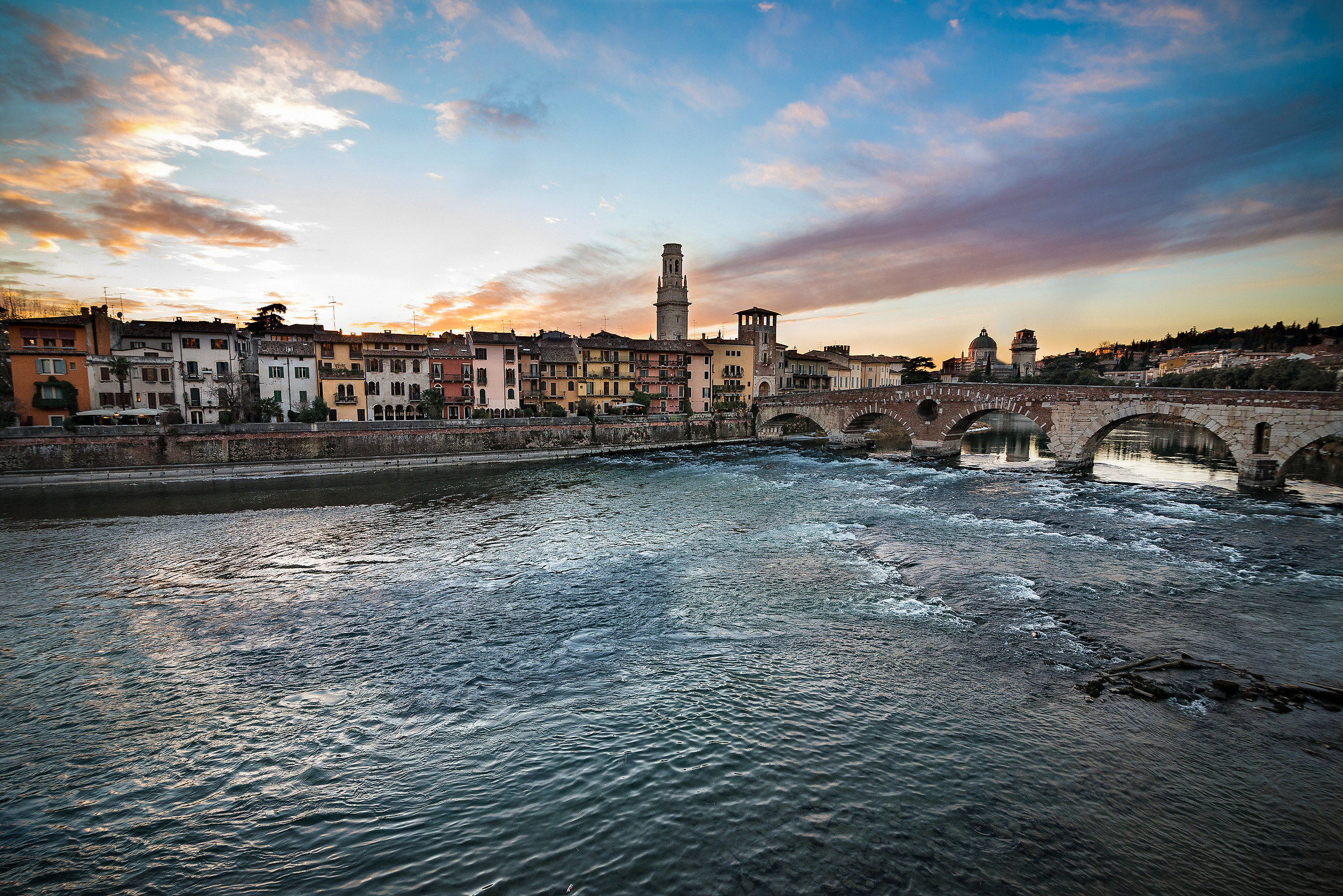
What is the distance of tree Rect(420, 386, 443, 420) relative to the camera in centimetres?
5375

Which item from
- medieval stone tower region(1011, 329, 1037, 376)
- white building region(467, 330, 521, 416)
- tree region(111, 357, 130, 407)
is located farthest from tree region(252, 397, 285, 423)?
medieval stone tower region(1011, 329, 1037, 376)

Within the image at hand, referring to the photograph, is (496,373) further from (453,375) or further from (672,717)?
(672,717)

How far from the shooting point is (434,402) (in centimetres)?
5403

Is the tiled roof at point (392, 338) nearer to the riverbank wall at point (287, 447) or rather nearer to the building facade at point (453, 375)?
the building facade at point (453, 375)

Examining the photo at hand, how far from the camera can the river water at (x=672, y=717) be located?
268 inches

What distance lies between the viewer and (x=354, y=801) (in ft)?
25.9

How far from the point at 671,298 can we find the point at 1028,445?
167 ft

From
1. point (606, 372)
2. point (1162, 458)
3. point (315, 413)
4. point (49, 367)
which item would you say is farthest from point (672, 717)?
point (49, 367)

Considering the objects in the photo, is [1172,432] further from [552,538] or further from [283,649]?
[283,649]

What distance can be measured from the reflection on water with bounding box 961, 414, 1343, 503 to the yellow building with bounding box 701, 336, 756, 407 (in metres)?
28.7

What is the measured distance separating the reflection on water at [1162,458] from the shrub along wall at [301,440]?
1275 inches

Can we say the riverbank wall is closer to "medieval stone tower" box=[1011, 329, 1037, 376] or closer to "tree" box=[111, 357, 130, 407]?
"tree" box=[111, 357, 130, 407]

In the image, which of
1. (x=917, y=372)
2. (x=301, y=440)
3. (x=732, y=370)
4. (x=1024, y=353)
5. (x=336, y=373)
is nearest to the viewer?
(x=301, y=440)

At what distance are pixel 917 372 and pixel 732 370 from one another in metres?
40.5
